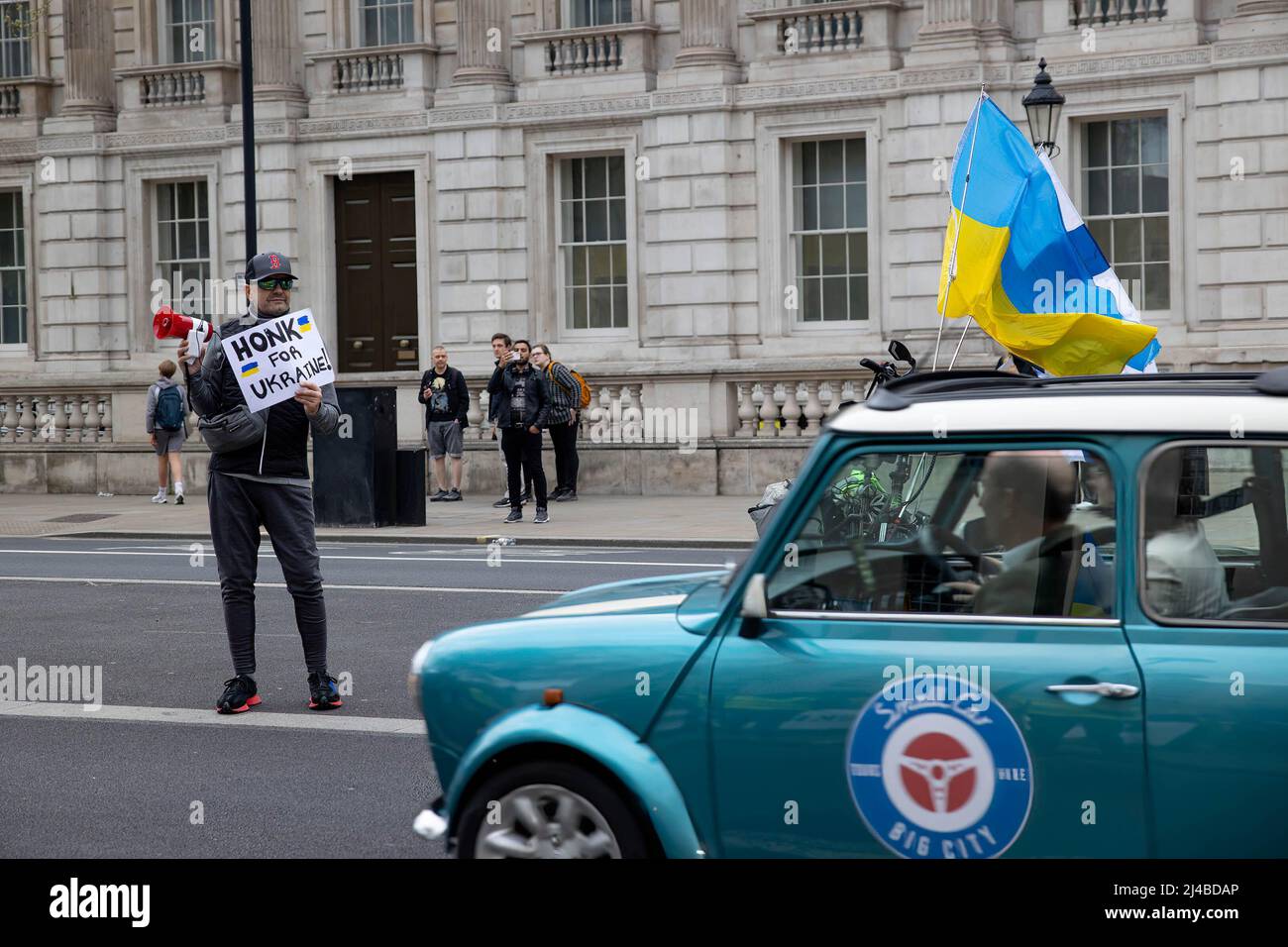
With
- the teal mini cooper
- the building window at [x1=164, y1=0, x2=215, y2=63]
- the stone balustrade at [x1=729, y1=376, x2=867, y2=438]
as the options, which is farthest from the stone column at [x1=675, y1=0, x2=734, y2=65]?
the teal mini cooper

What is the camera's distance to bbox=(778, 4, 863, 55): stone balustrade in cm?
2434

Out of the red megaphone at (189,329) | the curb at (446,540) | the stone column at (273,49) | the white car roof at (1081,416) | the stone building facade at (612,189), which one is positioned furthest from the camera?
the stone column at (273,49)

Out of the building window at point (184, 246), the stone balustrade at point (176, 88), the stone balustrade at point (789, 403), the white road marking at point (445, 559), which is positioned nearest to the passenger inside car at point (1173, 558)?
the white road marking at point (445, 559)

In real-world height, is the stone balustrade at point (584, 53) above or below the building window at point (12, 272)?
above

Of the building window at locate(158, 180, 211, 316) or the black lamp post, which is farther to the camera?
the building window at locate(158, 180, 211, 316)

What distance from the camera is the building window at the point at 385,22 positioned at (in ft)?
91.7

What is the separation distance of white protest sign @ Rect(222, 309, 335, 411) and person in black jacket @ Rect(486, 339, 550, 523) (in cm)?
1163

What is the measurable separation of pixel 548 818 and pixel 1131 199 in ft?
66.4

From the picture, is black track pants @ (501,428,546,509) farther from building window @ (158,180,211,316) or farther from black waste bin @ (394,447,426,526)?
building window @ (158,180,211,316)

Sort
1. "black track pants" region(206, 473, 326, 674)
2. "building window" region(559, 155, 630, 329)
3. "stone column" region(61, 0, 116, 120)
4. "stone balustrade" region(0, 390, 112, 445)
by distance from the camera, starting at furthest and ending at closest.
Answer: "stone column" region(61, 0, 116, 120) → "stone balustrade" region(0, 390, 112, 445) → "building window" region(559, 155, 630, 329) → "black track pants" region(206, 473, 326, 674)

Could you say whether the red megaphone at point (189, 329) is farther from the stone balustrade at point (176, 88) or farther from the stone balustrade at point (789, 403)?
the stone balustrade at point (176, 88)

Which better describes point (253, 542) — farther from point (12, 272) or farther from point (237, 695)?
point (12, 272)

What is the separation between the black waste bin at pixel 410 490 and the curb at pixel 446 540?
2.94ft

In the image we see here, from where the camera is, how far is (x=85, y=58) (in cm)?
2945
